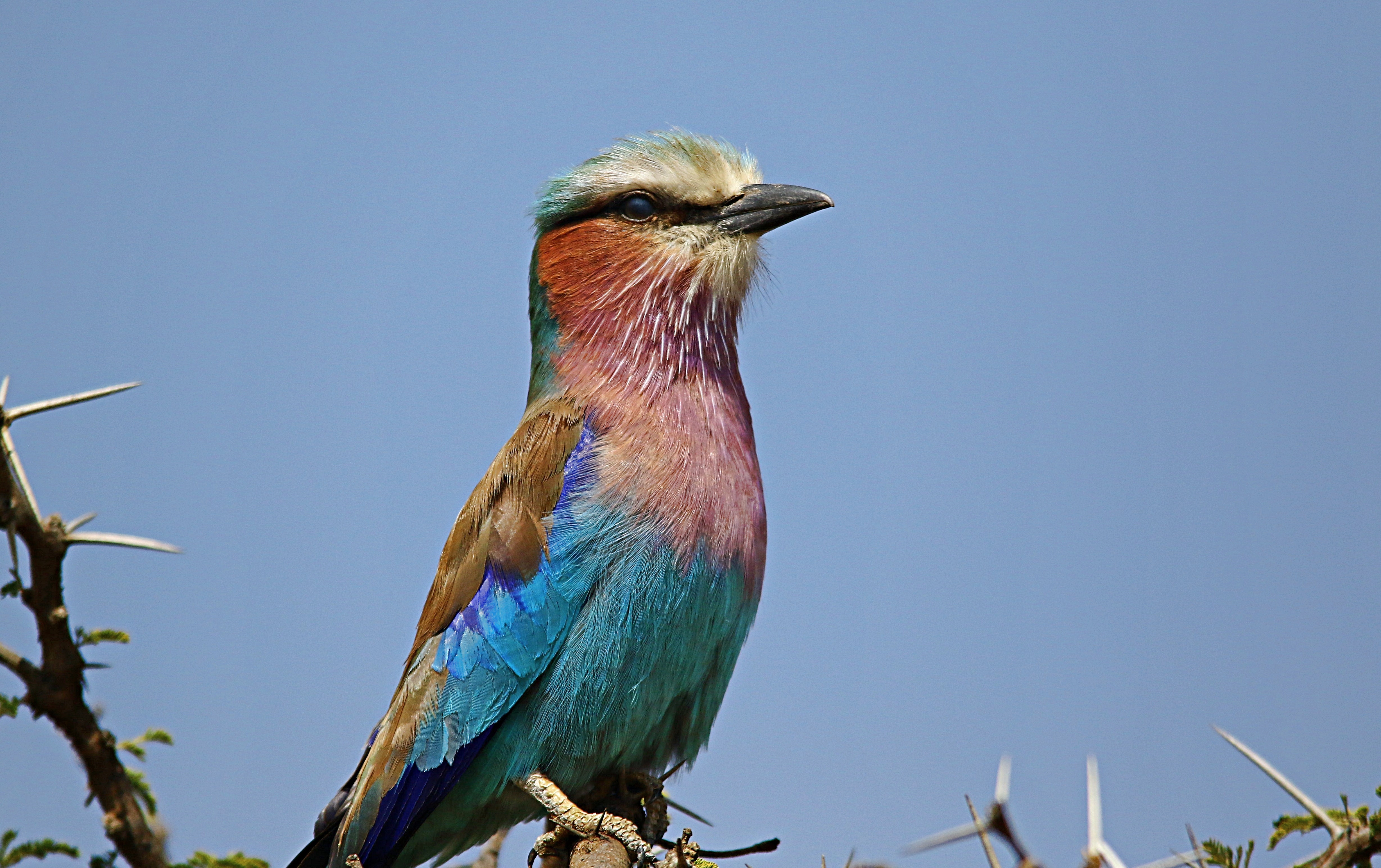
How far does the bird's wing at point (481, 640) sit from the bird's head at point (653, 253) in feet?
1.27

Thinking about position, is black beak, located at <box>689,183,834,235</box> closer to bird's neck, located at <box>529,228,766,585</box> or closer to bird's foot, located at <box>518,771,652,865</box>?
bird's neck, located at <box>529,228,766,585</box>

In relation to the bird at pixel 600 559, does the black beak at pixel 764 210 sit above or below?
above

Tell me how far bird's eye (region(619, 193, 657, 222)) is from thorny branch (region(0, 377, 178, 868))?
2.26 metres

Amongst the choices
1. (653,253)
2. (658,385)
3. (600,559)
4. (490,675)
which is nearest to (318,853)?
(490,675)

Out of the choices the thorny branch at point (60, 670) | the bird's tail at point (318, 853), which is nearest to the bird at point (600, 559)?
the bird's tail at point (318, 853)

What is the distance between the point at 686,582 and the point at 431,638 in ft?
3.52

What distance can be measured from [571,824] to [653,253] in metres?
2.10

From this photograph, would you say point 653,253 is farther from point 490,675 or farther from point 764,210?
point 490,675

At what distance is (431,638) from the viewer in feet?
14.0

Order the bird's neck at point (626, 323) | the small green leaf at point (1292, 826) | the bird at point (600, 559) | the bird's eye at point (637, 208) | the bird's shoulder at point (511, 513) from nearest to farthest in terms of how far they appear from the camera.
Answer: the small green leaf at point (1292, 826)
the bird at point (600, 559)
the bird's shoulder at point (511, 513)
the bird's neck at point (626, 323)
the bird's eye at point (637, 208)

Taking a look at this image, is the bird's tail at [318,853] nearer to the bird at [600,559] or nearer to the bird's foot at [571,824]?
the bird at [600,559]

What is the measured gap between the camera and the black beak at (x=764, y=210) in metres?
4.55

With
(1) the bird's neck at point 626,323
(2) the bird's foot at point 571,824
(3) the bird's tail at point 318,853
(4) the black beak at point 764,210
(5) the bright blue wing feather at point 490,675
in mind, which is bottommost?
(3) the bird's tail at point 318,853

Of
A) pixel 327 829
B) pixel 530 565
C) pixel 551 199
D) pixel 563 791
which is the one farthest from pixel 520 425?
pixel 327 829
